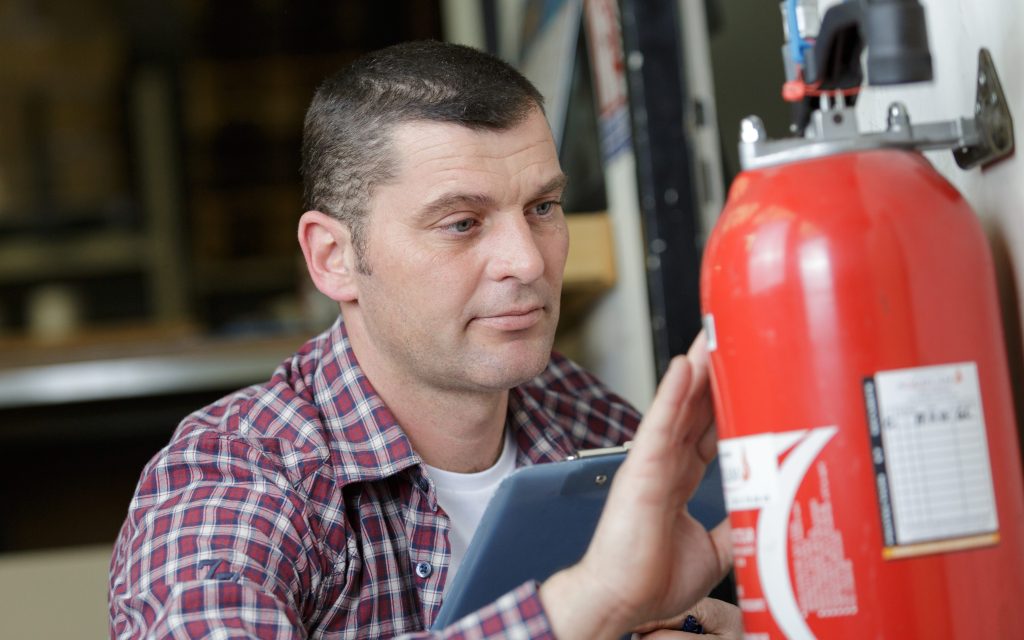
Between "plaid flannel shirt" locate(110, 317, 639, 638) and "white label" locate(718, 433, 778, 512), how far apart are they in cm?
24

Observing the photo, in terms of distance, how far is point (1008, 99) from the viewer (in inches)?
34.2

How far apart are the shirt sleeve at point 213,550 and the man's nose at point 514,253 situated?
0.97 ft

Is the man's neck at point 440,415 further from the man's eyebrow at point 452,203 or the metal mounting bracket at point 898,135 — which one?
the metal mounting bracket at point 898,135

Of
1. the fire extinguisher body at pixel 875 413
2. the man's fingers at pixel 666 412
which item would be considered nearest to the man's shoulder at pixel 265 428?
the man's fingers at pixel 666 412

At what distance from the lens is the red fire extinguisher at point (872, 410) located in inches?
28.9

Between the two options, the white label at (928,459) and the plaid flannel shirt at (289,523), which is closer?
the white label at (928,459)

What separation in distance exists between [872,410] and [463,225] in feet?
2.05

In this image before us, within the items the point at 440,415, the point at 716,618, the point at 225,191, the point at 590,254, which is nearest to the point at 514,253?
the point at 440,415

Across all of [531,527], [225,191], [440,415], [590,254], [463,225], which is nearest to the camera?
[531,527]

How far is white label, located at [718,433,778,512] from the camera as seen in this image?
0.77 meters

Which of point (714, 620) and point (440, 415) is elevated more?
point (440, 415)

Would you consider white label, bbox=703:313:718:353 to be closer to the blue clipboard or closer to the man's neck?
the blue clipboard

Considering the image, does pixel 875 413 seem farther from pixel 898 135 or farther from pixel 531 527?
pixel 531 527

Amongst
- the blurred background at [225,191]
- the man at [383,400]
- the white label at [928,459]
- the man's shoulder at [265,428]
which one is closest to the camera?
the white label at [928,459]
